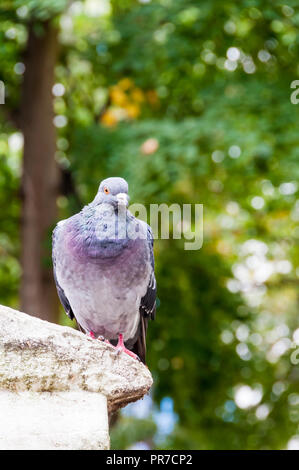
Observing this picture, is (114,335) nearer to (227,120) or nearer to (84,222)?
(84,222)

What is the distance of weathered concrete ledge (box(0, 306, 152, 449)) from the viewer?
2951 millimetres

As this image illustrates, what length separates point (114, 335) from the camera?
4.53 m

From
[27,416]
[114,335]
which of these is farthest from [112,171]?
[27,416]

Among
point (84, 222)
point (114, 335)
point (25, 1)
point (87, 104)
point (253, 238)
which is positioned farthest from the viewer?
point (87, 104)

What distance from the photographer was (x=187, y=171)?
7.39 metres

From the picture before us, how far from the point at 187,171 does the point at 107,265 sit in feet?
11.5

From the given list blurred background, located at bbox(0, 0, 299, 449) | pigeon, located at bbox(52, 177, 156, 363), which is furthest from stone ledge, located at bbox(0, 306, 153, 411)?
blurred background, located at bbox(0, 0, 299, 449)

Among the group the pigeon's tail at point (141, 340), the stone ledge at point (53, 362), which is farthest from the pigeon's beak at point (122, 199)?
the pigeon's tail at point (141, 340)

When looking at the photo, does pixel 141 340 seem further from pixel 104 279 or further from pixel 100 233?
pixel 100 233

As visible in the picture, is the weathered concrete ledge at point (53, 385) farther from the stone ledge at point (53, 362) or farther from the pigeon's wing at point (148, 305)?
the pigeon's wing at point (148, 305)

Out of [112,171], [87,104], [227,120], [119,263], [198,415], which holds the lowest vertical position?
[198,415]

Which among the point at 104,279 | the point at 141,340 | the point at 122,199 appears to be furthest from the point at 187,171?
the point at 122,199

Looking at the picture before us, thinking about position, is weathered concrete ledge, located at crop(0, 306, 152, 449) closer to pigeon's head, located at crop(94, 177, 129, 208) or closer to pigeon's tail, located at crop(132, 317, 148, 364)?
pigeon's head, located at crop(94, 177, 129, 208)

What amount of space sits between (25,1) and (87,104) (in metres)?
3.95
